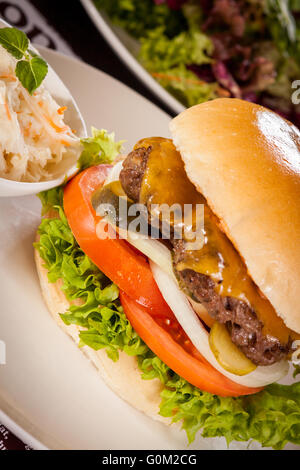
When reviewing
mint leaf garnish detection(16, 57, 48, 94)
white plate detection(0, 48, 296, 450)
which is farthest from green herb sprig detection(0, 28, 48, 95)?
white plate detection(0, 48, 296, 450)

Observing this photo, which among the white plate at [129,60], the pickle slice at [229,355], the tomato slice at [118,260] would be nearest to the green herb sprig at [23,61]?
the tomato slice at [118,260]

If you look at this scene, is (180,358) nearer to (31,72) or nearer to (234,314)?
(234,314)

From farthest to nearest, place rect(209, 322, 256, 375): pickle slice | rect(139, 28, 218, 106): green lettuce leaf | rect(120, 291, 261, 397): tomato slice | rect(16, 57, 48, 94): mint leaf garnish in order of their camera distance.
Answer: rect(139, 28, 218, 106): green lettuce leaf
rect(16, 57, 48, 94): mint leaf garnish
rect(120, 291, 261, 397): tomato slice
rect(209, 322, 256, 375): pickle slice

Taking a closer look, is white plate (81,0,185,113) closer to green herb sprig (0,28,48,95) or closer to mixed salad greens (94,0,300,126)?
mixed salad greens (94,0,300,126)

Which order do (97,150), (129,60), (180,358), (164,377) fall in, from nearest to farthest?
(180,358)
(164,377)
(97,150)
(129,60)

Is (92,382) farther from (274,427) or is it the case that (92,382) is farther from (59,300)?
(274,427)

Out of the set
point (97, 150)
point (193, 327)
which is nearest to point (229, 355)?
point (193, 327)

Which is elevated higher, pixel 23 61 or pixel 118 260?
pixel 23 61

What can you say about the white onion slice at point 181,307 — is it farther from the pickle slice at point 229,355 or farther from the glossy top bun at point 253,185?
the glossy top bun at point 253,185
